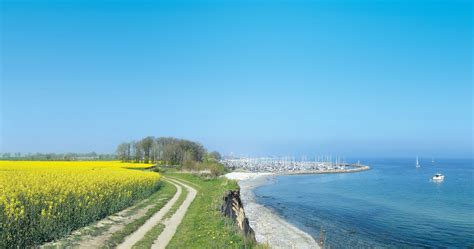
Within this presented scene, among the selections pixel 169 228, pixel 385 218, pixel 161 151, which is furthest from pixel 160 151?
pixel 169 228

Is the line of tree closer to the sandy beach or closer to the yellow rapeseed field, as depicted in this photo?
the sandy beach

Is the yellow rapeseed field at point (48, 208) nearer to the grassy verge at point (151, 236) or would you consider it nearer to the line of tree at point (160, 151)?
the grassy verge at point (151, 236)

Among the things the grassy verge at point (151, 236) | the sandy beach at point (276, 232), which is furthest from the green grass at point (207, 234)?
the sandy beach at point (276, 232)

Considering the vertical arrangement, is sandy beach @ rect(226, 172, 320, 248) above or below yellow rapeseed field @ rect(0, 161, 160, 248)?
below

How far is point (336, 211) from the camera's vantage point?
158ft

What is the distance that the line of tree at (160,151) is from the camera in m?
115

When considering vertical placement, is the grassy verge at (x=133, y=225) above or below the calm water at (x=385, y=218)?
above

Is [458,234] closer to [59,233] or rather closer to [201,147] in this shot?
[59,233]

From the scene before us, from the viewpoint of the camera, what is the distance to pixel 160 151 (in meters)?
123

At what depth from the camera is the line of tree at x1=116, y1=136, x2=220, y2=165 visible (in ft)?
379

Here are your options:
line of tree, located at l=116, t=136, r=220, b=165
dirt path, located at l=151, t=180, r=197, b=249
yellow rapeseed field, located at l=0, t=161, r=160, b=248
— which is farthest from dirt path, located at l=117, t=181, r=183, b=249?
line of tree, located at l=116, t=136, r=220, b=165

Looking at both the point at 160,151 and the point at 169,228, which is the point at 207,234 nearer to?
the point at 169,228

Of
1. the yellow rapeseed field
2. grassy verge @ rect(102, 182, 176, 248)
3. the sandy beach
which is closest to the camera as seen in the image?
the yellow rapeseed field

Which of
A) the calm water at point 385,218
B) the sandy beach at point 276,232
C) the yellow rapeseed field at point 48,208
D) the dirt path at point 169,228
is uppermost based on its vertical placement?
the yellow rapeseed field at point 48,208
